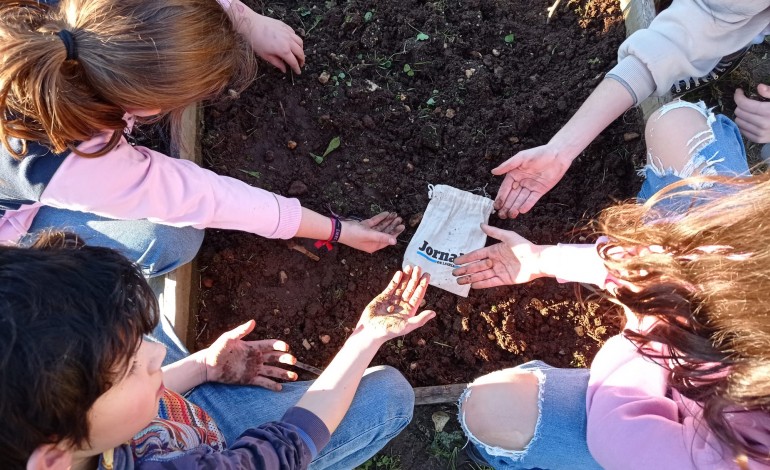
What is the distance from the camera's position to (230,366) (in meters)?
1.94

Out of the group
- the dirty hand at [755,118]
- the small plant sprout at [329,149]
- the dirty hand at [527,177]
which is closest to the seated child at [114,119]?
the small plant sprout at [329,149]

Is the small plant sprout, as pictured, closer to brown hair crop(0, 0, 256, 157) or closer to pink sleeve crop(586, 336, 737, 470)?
brown hair crop(0, 0, 256, 157)

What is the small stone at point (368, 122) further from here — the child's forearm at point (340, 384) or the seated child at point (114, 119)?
the child's forearm at point (340, 384)

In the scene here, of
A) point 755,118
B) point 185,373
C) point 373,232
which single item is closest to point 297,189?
point 373,232

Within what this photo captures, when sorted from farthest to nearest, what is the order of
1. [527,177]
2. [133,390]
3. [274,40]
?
[274,40] < [527,177] < [133,390]

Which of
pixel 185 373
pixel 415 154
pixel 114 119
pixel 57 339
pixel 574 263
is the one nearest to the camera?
pixel 57 339

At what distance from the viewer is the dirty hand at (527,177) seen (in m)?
2.27

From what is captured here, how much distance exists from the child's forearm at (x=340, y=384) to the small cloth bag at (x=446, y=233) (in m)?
0.56

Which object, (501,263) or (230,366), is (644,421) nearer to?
(501,263)

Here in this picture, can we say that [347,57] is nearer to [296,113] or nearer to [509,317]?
[296,113]

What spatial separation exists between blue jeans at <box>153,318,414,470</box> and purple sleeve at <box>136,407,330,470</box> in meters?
0.21

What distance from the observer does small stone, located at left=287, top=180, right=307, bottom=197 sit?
2426 millimetres

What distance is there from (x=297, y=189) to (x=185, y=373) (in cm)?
90

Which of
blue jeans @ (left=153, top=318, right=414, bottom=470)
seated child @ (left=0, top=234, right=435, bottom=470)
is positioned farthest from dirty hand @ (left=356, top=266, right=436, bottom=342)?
blue jeans @ (left=153, top=318, right=414, bottom=470)
